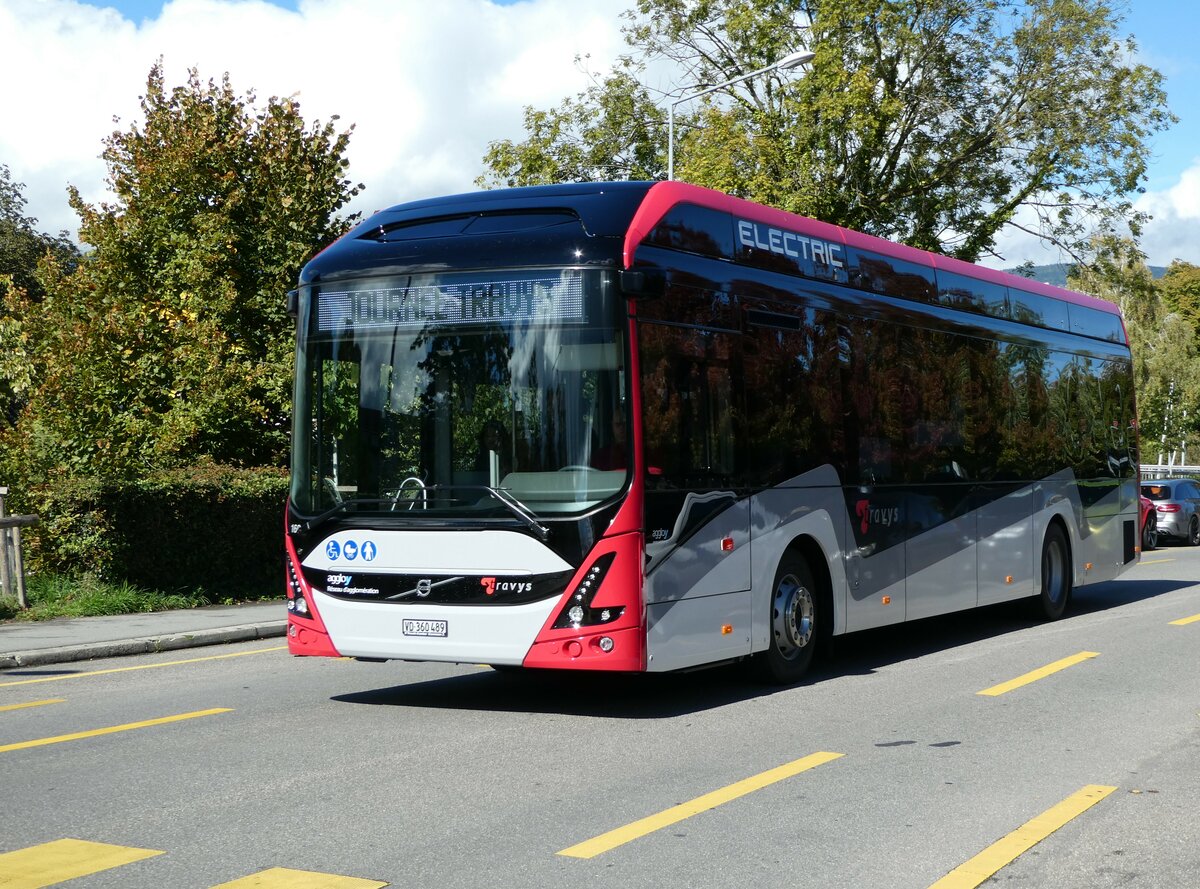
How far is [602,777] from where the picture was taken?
7.21 meters

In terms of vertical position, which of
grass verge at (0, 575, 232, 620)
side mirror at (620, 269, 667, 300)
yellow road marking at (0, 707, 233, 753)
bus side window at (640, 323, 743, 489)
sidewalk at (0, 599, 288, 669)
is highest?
side mirror at (620, 269, 667, 300)

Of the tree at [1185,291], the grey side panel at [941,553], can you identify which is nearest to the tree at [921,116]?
the grey side panel at [941,553]

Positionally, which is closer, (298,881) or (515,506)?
(298,881)

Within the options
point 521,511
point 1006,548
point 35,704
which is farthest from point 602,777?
point 1006,548

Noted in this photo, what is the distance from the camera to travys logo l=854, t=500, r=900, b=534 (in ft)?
37.9

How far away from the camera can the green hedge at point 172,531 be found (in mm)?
16453

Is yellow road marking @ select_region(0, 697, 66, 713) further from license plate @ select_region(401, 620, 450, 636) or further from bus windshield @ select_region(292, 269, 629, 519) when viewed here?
license plate @ select_region(401, 620, 450, 636)

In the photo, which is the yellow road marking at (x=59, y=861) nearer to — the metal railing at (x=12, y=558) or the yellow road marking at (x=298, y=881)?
the yellow road marking at (x=298, y=881)

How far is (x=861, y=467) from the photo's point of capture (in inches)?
458

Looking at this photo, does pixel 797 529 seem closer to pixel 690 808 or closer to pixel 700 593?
pixel 700 593

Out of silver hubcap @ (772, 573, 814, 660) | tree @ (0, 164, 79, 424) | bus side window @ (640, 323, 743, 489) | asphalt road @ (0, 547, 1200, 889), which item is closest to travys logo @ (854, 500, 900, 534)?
silver hubcap @ (772, 573, 814, 660)

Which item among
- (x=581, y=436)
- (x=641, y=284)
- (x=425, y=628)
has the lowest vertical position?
(x=425, y=628)

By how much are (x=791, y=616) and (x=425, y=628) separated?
289 centimetres

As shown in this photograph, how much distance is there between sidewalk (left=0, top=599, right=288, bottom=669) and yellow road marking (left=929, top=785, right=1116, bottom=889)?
901 cm
